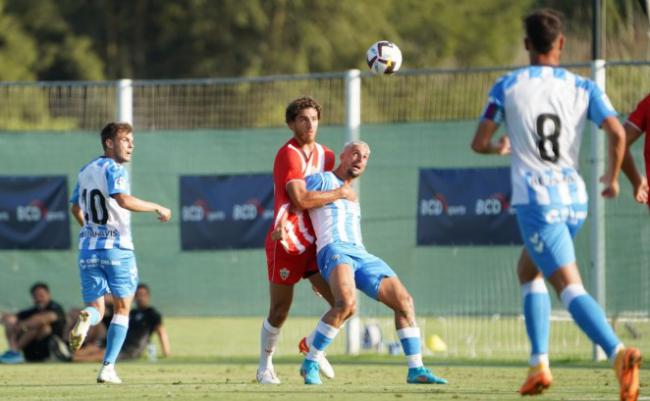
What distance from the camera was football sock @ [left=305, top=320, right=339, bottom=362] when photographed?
1145 cm

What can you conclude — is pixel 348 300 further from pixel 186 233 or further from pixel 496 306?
pixel 186 233

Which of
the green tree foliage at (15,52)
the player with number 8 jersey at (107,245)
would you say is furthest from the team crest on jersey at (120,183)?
the green tree foliage at (15,52)

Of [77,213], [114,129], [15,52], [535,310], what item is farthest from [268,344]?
[15,52]

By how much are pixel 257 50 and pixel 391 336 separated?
127 feet

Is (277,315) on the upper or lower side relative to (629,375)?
upper

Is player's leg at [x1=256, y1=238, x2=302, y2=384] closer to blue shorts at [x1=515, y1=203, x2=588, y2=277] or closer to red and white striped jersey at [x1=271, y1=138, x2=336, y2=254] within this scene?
red and white striped jersey at [x1=271, y1=138, x2=336, y2=254]

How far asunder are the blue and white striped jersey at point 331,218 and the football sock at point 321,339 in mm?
621

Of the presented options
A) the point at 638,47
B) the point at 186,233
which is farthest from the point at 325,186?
the point at 638,47

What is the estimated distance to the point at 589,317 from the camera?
8.95 meters

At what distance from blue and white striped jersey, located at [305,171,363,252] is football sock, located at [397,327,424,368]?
0.78 m

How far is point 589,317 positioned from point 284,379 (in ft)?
14.9

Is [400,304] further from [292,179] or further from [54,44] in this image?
[54,44]

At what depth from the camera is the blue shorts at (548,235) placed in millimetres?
9000

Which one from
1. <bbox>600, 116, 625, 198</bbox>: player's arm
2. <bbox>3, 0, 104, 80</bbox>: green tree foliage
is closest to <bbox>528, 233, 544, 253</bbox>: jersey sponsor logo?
<bbox>600, 116, 625, 198</bbox>: player's arm
